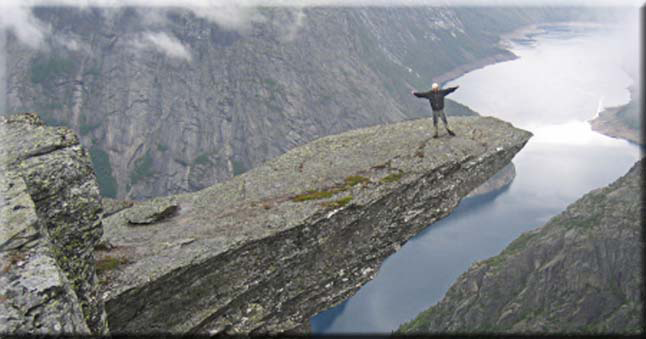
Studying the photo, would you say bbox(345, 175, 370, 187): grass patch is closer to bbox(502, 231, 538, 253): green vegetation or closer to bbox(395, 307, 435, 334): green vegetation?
bbox(395, 307, 435, 334): green vegetation

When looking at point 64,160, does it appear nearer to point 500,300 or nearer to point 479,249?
point 500,300

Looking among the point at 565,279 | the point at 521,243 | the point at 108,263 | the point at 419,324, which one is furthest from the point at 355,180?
the point at 521,243

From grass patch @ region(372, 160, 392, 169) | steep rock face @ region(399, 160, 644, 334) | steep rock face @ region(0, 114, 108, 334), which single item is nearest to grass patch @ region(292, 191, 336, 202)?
grass patch @ region(372, 160, 392, 169)

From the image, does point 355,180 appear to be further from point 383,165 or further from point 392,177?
point 383,165

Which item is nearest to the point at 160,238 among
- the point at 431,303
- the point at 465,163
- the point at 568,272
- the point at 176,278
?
the point at 176,278

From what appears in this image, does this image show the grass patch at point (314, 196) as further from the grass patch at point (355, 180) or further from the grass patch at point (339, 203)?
the grass patch at point (355, 180)

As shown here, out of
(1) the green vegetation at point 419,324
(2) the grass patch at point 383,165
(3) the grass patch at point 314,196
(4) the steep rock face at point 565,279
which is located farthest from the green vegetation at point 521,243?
(3) the grass patch at point 314,196
